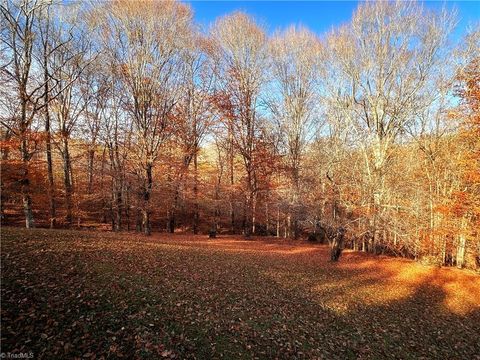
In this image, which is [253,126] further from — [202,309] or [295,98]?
[202,309]

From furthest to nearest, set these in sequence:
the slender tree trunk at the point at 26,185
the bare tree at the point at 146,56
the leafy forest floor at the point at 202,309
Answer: the bare tree at the point at 146,56 → the slender tree trunk at the point at 26,185 → the leafy forest floor at the point at 202,309

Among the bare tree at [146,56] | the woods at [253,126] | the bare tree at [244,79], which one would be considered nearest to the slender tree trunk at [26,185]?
the woods at [253,126]

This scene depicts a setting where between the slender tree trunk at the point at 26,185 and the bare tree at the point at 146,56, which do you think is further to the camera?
the bare tree at the point at 146,56

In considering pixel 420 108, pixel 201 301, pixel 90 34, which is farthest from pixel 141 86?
pixel 420 108

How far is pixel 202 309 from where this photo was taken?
613cm

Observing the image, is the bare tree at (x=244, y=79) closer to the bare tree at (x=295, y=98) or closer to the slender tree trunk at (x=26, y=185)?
the bare tree at (x=295, y=98)

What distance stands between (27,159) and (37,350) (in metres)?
13.2

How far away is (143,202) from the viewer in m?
17.1

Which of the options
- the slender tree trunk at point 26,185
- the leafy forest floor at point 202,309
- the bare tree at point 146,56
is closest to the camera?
the leafy forest floor at point 202,309

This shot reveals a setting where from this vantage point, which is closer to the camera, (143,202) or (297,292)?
(297,292)

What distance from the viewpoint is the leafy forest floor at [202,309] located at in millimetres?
4465

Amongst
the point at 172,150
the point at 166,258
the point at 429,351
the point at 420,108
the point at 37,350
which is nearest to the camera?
the point at 37,350

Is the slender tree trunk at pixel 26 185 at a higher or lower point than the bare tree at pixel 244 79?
lower

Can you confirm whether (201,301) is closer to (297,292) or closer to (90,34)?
(297,292)
